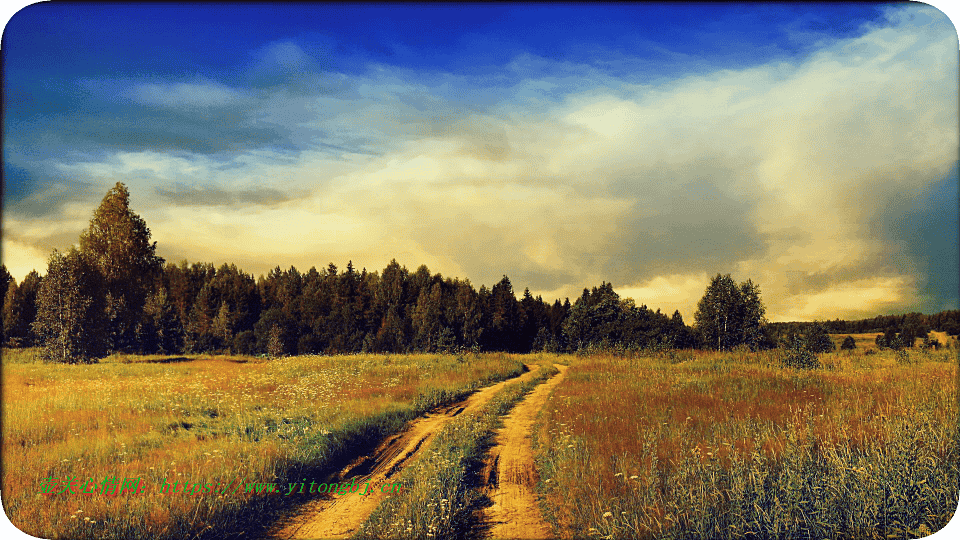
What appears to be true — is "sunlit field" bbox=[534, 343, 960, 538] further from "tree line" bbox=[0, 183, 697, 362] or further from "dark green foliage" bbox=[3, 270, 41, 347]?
"dark green foliage" bbox=[3, 270, 41, 347]

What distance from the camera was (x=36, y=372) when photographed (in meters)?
9.98

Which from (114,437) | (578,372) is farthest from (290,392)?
(578,372)

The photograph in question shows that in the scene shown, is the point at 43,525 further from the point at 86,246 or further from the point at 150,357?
the point at 150,357

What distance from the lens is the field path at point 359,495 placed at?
19.6 ft

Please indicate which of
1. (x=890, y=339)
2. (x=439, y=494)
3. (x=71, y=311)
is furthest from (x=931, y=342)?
(x=71, y=311)

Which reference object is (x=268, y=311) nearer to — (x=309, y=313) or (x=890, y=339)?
(x=309, y=313)

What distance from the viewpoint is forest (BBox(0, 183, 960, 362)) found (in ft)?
30.2

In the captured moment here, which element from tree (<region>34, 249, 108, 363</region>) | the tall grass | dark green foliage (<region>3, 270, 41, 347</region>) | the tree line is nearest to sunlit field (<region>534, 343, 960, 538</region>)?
the tall grass

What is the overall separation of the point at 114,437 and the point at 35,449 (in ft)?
5.20

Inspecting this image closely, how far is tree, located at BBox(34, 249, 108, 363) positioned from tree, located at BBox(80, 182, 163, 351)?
1.04ft

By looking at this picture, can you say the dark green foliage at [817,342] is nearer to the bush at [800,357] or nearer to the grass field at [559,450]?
the bush at [800,357]

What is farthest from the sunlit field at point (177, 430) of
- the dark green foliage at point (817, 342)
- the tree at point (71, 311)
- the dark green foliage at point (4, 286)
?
the dark green foliage at point (817, 342)

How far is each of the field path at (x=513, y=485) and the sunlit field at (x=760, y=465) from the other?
264mm

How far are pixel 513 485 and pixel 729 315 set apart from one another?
713 centimetres
